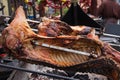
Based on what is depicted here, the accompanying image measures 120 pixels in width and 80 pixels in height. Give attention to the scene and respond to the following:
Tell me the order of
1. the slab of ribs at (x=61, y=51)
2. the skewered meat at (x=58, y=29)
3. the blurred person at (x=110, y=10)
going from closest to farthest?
the slab of ribs at (x=61, y=51), the skewered meat at (x=58, y=29), the blurred person at (x=110, y=10)

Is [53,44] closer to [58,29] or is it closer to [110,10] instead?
[58,29]

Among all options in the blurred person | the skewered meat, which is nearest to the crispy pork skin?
the skewered meat

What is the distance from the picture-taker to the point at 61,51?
2859 mm

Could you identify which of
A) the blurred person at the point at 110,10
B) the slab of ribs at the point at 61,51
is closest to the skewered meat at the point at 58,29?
the slab of ribs at the point at 61,51

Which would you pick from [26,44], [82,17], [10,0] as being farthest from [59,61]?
[10,0]

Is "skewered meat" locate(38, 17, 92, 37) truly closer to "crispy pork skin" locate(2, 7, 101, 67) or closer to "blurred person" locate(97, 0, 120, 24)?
"crispy pork skin" locate(2, 7, 101, 67)

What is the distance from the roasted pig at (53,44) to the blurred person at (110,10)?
450 cm

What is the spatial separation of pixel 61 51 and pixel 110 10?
185 inches

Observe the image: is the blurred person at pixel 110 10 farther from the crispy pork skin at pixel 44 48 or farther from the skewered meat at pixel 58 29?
the crispy pork skin at pixel 44 48

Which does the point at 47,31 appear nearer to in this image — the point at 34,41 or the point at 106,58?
the point at 34,41

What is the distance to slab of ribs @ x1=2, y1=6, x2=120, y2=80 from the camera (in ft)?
9.12

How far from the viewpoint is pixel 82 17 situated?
181 inches

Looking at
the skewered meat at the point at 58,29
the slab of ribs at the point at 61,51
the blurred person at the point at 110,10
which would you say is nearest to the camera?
the slab of ribs at the point at 61,51

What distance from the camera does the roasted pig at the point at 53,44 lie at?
280 centimetres
